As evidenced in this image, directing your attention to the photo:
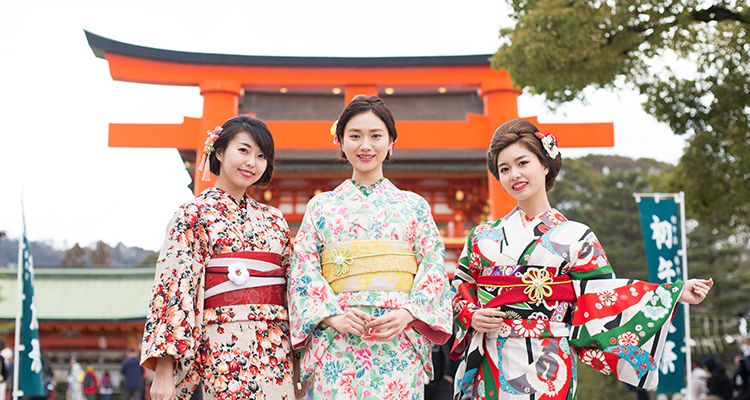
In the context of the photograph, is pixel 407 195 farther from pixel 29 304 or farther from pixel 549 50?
pixel 29 304

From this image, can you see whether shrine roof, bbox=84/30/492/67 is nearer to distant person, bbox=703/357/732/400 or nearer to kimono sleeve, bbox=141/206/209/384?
distant person, bbox=703/357/732/400

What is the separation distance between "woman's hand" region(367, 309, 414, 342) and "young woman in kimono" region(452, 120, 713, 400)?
14.2 inches

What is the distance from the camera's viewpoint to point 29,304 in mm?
6805

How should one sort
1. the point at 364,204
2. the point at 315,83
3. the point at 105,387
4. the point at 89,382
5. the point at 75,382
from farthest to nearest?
the point at 105,387 → the point at 89,382 → the point at 75,382 → the point at 315,83 → the point at 364,204

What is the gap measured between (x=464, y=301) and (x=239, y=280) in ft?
3.32

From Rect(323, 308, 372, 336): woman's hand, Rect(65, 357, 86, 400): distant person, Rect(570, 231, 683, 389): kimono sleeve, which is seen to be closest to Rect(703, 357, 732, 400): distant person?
Rect(570, 231, 683, 389): kimono sleeve

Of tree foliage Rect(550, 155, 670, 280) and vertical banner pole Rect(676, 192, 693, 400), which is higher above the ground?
tree foliage Rect(550, 155, 670, 280)

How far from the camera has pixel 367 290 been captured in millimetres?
2344

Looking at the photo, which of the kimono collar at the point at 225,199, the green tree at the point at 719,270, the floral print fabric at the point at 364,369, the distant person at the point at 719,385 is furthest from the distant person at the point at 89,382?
the green tree at the point at 719,270

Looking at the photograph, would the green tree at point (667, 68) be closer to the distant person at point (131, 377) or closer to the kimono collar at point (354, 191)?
the kimono collar at point (354, 191)

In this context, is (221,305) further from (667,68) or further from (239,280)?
(667,68)

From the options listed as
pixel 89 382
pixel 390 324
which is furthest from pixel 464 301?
pixel 89 382

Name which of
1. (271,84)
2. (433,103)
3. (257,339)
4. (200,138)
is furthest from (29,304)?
(433,103)

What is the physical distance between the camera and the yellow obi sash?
2.36 m
